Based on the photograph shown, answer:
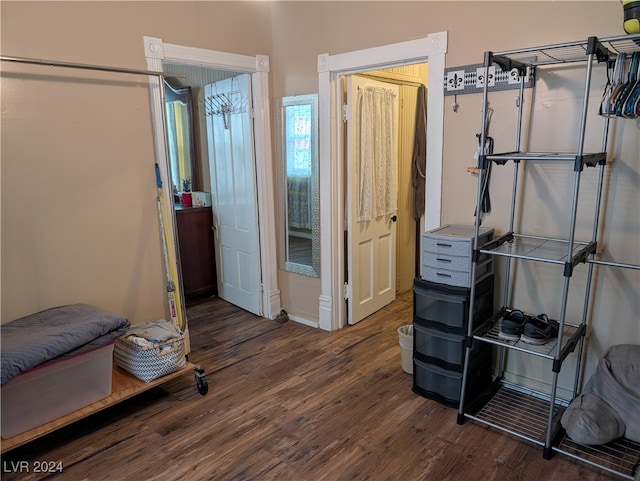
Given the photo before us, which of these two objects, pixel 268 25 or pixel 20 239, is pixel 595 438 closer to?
pixel 20 239

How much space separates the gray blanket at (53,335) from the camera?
80.5 inches

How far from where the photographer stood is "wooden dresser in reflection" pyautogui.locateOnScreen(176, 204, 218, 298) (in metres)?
4.32

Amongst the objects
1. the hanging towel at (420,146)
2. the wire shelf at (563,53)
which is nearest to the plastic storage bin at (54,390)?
the wire shelf at (563,53)

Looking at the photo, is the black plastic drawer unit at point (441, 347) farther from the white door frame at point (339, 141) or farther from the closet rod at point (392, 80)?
the closet rod at point (392, 80)

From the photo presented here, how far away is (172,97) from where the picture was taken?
4.81 meters

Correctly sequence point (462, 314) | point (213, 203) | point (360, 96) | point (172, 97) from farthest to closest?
1. point (172, 97)
2. point (213, 203)
3. point (360, 96)
4. point (462, 314)

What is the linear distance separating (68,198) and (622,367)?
3152mm

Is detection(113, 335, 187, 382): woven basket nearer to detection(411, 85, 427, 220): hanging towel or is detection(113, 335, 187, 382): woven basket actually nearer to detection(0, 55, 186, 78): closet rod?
detection(0, 55, 186, 78): closet rod

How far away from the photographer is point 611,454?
7.19 feet

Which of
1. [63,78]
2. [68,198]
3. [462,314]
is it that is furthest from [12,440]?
[462,314]

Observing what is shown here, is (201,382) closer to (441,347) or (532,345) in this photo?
(441,347)

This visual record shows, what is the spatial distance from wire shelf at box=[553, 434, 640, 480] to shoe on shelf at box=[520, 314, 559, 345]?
531 millimetres

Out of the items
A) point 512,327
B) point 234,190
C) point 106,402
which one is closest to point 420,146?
point 234,190

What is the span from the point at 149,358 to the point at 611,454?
98.2 inches
